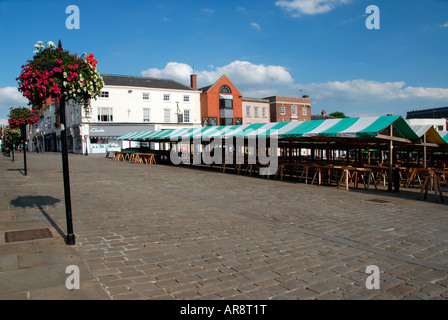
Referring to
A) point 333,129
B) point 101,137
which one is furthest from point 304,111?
point 333,129

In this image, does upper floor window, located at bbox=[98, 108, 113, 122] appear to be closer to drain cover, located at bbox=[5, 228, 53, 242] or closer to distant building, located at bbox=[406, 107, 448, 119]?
drain cover, located at bbox=[5, 228, 53, 242]

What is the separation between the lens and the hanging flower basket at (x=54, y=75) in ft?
16.8

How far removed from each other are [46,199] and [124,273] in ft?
20.9

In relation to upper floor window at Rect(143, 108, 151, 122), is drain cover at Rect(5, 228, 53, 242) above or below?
below

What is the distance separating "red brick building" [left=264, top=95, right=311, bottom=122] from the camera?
52500 millimetres

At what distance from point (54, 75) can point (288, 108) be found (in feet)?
166

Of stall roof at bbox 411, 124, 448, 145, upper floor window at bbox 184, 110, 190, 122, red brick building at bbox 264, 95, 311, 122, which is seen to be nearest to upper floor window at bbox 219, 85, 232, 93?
upper floor window at bbox 184, 110, 190, 122

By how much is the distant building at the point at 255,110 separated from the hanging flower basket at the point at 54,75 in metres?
46.7

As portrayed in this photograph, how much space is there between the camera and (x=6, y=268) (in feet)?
13.4

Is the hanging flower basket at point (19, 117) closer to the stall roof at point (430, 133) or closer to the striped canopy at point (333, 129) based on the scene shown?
the striped canopy at point (333, 129)

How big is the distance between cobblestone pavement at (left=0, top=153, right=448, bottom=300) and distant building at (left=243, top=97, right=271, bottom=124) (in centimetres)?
4321

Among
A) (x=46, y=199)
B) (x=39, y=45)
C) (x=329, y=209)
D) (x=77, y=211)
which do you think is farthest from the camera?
(x=46, y=199)

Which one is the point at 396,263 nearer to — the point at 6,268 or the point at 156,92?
the point at 6,268
